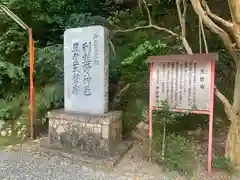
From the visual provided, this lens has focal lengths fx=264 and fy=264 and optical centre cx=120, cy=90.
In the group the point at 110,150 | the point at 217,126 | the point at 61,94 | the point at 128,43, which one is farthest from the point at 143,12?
the point at 110,150

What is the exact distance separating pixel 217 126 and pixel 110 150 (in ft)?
6.96

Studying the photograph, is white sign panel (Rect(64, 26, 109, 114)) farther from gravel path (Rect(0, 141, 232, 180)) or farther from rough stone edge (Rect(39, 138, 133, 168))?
gravel path (Rect(0, 141, 232, 180))

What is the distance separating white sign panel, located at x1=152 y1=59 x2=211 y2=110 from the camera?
3.70 metres

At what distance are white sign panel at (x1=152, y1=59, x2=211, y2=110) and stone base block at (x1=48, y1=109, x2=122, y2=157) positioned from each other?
2.91 feet

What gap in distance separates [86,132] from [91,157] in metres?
0.42

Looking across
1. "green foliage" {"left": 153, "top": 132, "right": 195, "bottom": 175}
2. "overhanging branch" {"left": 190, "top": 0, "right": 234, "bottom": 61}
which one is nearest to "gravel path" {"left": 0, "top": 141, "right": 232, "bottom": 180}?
"green foliage" {"left": 153, "top": 132, "right": 195, "bottom": 175}

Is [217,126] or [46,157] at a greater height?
[217,126]

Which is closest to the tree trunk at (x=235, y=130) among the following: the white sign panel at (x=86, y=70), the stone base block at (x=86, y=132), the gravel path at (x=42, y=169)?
the gravel path at (x=42, y=169)

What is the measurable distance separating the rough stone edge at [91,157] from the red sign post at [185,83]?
0.98 m

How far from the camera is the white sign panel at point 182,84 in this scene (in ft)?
12.1

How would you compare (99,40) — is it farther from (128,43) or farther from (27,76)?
(27,76)

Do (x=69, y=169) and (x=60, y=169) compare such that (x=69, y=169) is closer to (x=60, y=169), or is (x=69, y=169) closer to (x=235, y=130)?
(x=60, y=169)

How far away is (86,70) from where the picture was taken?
462 cm

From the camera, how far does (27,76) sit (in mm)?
6656
